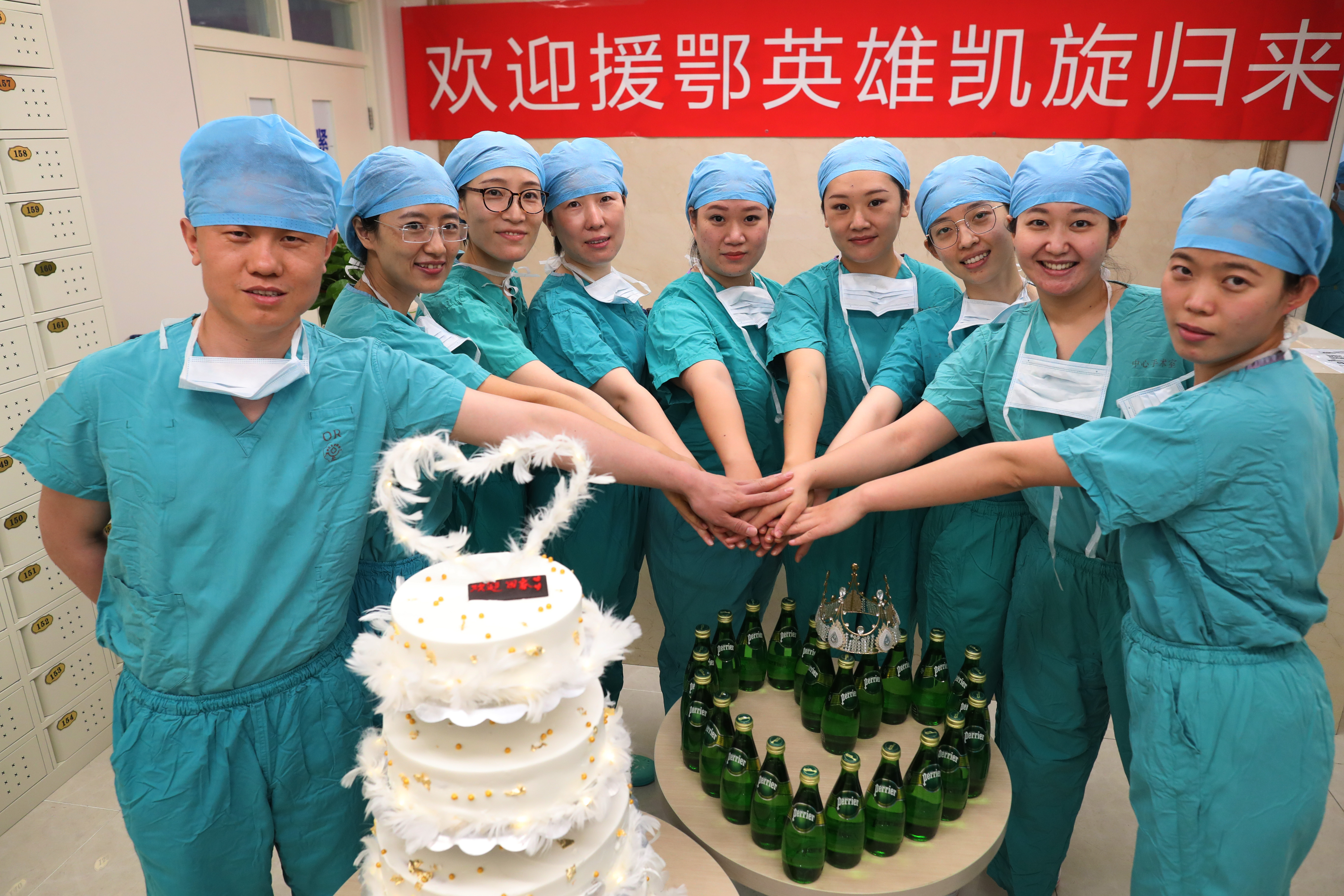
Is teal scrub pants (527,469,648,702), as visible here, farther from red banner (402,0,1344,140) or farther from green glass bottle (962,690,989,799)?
red banner (402,0,1344,140)

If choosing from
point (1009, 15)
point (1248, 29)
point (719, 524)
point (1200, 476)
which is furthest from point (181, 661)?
point (1248, 29)

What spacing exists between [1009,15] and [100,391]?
4449 millimetres

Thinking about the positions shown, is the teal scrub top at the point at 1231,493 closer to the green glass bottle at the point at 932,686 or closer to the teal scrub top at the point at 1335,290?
the green glass bottle at the point at 932,686

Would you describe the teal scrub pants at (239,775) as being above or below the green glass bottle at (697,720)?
above

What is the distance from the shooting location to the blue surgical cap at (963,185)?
245 cm

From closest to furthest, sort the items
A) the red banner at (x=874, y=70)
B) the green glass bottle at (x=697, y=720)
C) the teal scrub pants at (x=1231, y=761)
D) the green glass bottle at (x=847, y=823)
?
the teal scrub pants at (x=1231, y=761)
the green glass bottle at (x=847, y=823)
the green glass bottle at (x=697, y=720)
the red banner at (x=874, y=70)

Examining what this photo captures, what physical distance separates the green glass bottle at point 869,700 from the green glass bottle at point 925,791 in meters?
0.22

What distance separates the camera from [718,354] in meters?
2.53

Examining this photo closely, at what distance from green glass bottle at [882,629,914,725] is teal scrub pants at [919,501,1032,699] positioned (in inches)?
5.4

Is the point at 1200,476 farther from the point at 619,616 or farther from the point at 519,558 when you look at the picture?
the point at 619,616

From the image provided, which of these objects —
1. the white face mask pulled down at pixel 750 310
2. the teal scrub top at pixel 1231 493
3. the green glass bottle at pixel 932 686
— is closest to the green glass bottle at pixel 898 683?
the green glass bottle at pixel 932 686

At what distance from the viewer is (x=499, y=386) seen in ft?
6.84

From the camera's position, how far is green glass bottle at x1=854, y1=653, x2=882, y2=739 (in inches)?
83.9

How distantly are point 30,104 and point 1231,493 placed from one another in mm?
3384
